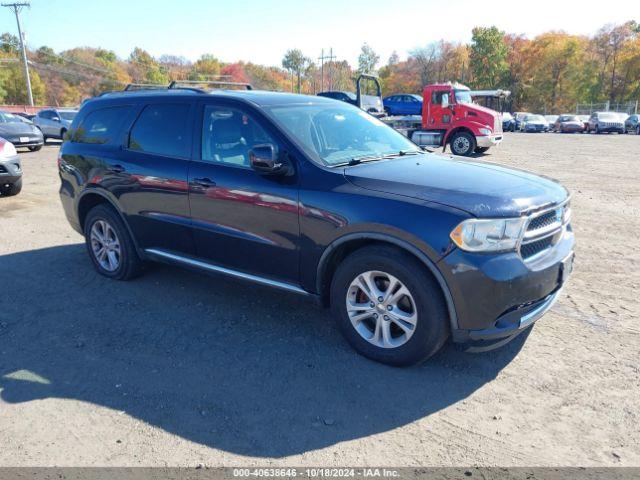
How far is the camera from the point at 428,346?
322 cm

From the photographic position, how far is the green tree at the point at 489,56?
71.0 m

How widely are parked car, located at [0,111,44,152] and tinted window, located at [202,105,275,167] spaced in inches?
629

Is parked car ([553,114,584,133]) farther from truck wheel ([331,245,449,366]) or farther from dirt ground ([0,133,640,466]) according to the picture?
truck wheel ([331,245,449,366])

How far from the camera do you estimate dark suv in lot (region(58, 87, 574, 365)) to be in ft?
10.00

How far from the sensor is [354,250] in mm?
3510

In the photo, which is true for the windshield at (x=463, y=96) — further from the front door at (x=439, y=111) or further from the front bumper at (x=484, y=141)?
the front bumper at (x=484, y=141)

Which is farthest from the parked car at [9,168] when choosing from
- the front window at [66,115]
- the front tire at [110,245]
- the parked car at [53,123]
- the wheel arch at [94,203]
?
the front window at [66,115]

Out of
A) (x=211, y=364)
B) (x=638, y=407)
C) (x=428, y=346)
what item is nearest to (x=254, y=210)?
(x=211, y=364)

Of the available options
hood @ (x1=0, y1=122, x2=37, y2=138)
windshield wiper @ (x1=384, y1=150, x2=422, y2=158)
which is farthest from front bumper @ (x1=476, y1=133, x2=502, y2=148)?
hood @ (x1=0, y1=122, x2=37, y2=138)

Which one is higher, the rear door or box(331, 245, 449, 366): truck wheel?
the rear door

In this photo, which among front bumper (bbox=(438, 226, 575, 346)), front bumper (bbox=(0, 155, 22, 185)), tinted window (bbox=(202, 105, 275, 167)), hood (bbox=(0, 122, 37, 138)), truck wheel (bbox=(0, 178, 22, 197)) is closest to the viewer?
front bumper (bbox=(438, 226, 575, 346))

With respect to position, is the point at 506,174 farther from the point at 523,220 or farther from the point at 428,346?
the point at 428,346

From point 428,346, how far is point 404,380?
0.29m

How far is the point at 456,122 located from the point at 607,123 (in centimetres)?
2422
